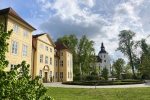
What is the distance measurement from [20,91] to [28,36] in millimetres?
37573

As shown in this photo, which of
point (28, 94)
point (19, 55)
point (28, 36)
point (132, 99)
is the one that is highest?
point (28, 36)

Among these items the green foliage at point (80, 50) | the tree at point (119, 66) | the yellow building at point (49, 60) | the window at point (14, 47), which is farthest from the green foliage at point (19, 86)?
the tree at point (119, 66)

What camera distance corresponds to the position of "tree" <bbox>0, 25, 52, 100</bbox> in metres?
4.19

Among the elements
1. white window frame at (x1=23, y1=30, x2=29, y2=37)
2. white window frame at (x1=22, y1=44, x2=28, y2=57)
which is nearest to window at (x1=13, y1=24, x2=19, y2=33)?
white window frame at (x1=23, y1=30, x2=29, y2=37)

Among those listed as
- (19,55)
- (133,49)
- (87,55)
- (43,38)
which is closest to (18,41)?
(19,55)

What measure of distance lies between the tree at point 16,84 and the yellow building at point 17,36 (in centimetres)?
2886

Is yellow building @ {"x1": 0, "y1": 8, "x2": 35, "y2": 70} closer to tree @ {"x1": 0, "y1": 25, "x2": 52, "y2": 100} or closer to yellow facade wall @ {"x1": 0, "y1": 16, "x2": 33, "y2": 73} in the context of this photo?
yellow facade wall @ {"x1": 0, "y1": 16, "x2": 33, "y2": 73}

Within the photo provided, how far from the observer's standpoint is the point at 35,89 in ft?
15.0

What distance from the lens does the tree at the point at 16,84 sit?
13.8 ft

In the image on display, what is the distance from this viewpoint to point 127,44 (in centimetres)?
7869

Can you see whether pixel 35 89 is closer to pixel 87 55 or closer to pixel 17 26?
pixel 17 26

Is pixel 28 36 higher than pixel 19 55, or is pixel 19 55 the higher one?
pixel 28 36

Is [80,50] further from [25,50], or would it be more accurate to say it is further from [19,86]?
[19,86]

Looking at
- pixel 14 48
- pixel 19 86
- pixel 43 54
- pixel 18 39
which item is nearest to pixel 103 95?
pixel 19 86
